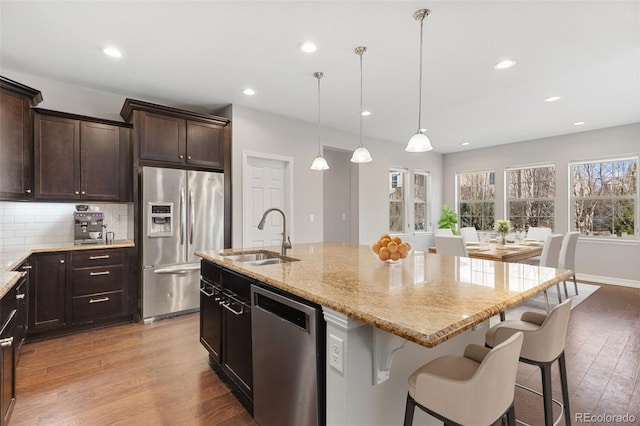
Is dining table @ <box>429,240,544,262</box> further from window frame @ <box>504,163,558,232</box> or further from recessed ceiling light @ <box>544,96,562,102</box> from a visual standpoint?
window frame @ <box>504,163,558,232</box>

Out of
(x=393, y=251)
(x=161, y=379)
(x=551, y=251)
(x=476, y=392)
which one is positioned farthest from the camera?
(x=551, y=251)

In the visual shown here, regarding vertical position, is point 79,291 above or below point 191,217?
below

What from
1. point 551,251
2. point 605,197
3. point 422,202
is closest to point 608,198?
point 605,197

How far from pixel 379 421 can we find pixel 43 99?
4.43 meters

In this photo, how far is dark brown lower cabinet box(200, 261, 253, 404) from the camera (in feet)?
6.15

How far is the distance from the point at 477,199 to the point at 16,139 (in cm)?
788

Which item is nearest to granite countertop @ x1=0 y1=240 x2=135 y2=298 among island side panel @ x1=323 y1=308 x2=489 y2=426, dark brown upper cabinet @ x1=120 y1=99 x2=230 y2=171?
dark brown upper cabinet @ x1=120 y1=99 x2=230 y2=171

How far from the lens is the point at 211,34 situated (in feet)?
8.41

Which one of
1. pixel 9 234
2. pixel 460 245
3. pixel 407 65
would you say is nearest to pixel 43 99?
pixel 9 234

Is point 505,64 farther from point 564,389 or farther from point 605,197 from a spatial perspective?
point 605,197

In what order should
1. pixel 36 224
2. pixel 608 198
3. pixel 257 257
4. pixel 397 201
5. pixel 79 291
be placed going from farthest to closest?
pixel 397 201, pixel 608 198, pixel 36 224, pixel 79 291, pixel 257 257

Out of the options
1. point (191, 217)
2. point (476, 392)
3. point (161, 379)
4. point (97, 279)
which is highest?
point (191, 217)

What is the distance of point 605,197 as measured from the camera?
548 cm

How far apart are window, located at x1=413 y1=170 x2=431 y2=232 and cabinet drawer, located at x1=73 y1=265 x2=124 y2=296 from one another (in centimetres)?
589
